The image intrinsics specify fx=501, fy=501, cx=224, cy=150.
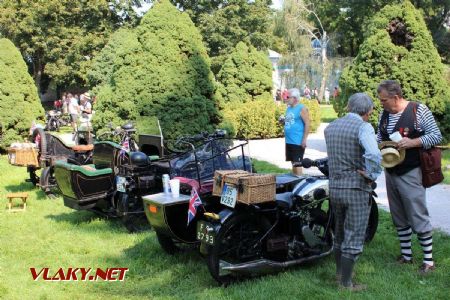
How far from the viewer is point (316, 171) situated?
10.5 m

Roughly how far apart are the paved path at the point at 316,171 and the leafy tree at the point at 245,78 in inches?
122

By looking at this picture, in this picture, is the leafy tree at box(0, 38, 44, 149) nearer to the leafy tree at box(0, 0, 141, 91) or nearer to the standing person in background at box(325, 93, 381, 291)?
the standing person in background at box(325, 93, 381, 291)

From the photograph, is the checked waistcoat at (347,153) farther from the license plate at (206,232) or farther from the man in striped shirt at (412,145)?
the license plate at (206,232)

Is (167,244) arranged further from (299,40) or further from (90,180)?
(299,40)

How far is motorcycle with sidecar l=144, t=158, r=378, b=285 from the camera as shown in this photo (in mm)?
4590

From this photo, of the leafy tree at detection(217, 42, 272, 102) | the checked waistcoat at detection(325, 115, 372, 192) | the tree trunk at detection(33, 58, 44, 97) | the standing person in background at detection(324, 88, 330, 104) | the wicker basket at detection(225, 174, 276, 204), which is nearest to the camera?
the checked waistcoat at detection(325, 115, 372, 192)

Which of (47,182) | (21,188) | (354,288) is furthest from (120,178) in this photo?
(21,188)

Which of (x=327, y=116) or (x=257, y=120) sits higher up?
(x=257, y=120)

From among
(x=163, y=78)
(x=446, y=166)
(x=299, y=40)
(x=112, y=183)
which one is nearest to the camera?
(x=112, y=183)

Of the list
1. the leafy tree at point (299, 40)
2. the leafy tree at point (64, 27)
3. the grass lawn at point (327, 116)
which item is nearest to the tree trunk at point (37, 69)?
the leafy tree at point (64, 27)

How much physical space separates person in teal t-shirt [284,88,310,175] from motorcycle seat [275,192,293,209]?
318 cm

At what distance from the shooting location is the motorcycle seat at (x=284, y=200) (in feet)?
15.9

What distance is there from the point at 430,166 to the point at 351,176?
3.09 feet

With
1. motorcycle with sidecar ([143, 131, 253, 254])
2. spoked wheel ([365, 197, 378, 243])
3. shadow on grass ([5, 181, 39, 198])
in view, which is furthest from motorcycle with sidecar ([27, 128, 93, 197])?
spoked wheel ([365, 197, 378, 243])
